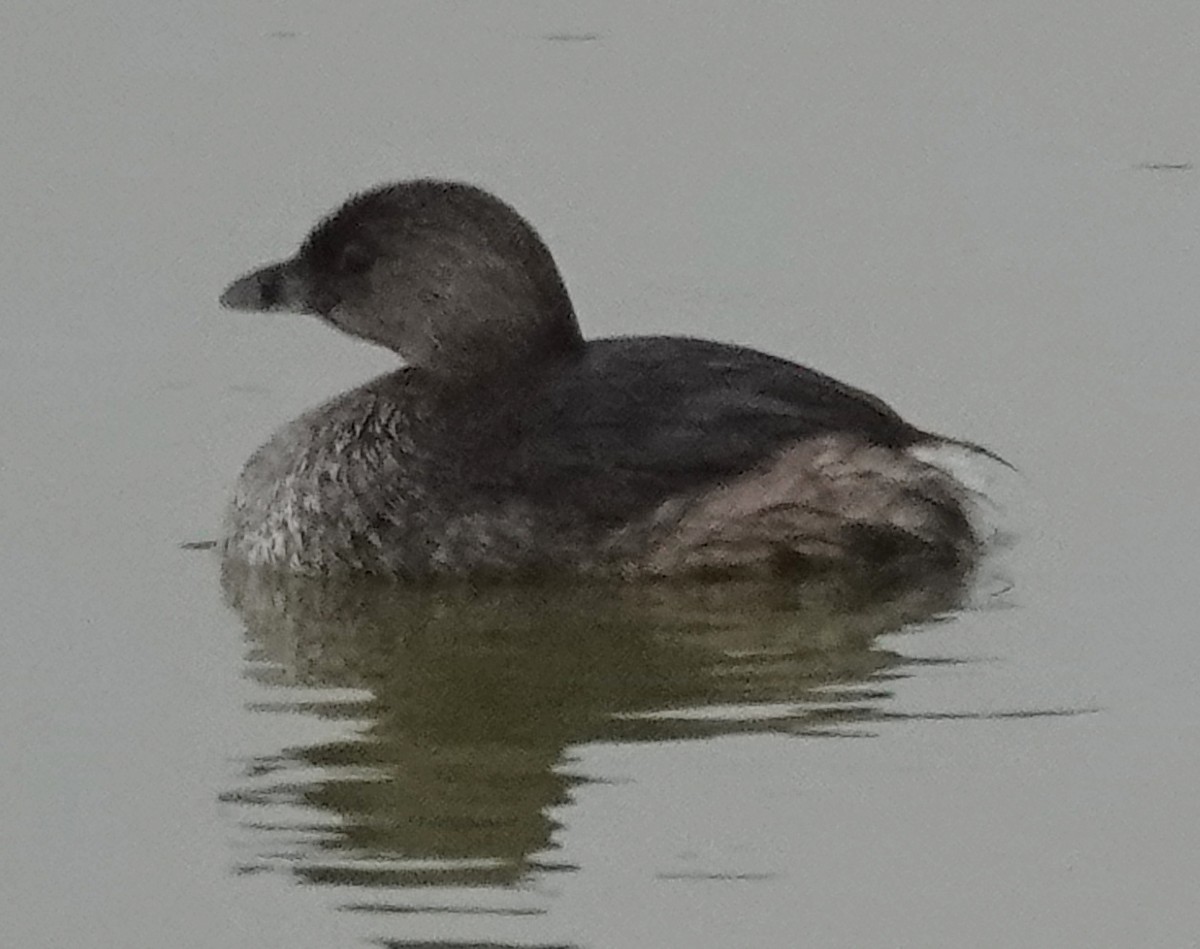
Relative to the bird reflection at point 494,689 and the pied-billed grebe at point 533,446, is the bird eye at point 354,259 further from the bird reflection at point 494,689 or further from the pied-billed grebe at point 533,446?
the bird reflection at point 494,689

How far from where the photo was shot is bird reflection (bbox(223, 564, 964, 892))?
27.9 ft

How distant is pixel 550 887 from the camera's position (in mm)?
8070

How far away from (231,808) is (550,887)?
101 centimetres

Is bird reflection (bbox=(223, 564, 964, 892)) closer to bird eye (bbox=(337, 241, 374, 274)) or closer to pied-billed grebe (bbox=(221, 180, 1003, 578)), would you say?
pied-billed grebe (bbox=(221, 180, 1003, 578))

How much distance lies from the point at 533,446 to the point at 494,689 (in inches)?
43.7

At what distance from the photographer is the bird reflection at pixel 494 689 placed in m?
8.52

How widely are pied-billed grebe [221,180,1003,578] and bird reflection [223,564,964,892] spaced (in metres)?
0.13

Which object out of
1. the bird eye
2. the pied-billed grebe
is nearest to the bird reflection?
the pied-billed grebe

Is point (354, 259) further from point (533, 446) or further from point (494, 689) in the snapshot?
point (494, 689)

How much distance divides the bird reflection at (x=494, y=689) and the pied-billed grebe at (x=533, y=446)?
0.41ft

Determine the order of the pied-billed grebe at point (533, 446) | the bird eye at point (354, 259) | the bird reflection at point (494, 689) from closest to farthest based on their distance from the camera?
the bird reflection at point (494, 689)
the pied-billed grebe at point (533, 446)
the bird eye at point (354, 259)

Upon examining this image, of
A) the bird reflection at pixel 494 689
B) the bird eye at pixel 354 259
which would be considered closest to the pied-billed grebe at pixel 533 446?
the bird eye at pixel 354 259

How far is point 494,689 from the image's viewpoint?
9781 millimetres

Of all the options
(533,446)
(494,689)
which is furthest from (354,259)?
(494,689)
